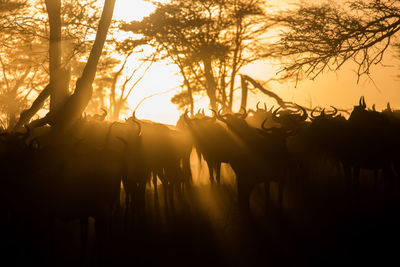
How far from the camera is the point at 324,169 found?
41.6 feet

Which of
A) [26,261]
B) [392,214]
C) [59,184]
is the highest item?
[59,184]

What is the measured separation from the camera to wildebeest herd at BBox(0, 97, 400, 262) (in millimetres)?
6012

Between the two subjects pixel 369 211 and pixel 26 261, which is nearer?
pixel 26 261

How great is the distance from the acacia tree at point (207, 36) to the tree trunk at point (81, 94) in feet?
25.4

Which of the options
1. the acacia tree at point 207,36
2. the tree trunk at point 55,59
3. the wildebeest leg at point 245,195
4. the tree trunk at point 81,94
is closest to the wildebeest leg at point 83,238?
the wildebeest leg at point 245,195

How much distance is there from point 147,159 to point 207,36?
13.5 meters

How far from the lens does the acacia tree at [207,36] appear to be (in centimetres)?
2012

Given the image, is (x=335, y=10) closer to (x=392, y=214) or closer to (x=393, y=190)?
(x=393, y=190)

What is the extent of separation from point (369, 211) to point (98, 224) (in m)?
4.88

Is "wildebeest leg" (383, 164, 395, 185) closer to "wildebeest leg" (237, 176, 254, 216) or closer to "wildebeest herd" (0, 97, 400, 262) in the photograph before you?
"wildebeest herd" (0, 97, 400, 262)

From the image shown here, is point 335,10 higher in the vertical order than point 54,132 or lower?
higher

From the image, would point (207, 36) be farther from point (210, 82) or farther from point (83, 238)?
point (83, 238)

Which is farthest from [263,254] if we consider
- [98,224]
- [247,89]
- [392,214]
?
[247,89]

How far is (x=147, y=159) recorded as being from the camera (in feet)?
28.4
